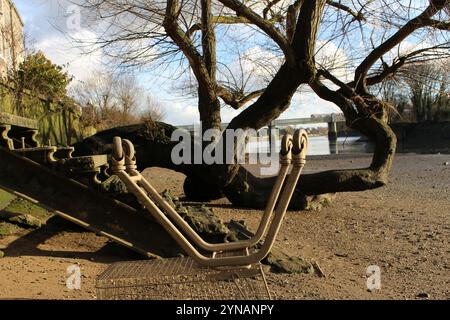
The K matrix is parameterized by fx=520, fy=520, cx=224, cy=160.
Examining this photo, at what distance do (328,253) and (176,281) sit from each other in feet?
14.4

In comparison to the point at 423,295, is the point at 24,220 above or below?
above

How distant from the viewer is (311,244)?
8703 millimetres

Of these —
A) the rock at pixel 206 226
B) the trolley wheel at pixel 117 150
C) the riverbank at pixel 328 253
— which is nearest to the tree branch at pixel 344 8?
the riverbank at pixel 328 253

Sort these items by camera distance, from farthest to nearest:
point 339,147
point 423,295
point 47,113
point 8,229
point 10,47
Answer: point 339,147
point 10,47
point 47,113
point 8,229
point 423,295

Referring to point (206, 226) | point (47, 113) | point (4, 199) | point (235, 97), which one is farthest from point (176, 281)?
point (47, 113)

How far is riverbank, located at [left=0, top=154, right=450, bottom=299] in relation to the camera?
5.78 m

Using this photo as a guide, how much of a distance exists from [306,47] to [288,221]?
3.51 m

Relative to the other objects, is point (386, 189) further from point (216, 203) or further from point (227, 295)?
point (227, 295)

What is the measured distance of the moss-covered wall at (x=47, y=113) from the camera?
472 inches

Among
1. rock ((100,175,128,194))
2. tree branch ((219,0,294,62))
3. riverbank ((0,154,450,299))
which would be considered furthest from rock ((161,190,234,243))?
tree branch ((219,0,294,62))

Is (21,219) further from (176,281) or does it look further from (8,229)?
(176,281)

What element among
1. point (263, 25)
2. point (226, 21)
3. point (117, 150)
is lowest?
point (117, 150)

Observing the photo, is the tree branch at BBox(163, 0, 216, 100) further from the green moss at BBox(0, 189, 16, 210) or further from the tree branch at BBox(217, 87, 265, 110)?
the green moss at BBox(0, 189, 16, 210)

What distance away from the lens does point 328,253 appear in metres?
8.07
